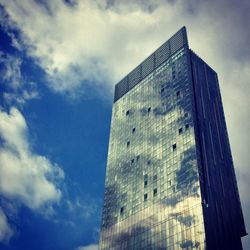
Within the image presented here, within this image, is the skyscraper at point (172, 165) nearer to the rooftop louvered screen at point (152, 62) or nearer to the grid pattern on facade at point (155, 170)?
the grid pattern on facade at point (155, 170)

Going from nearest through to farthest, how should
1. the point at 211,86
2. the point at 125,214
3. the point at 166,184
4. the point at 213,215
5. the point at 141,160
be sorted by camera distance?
the point at 213,215
the point at 166,184
the point at 125,214
the point at 141,160
the point at 211,86

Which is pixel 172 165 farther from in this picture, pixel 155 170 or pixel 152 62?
pixel 152 62

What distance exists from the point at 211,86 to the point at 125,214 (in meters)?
46.8

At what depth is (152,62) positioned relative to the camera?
403 feet

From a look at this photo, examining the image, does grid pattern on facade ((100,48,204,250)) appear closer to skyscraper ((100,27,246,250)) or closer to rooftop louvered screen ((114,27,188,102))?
skyscraper ((100,27,246,250))

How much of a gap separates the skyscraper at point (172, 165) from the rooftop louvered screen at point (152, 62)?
456 millimetres

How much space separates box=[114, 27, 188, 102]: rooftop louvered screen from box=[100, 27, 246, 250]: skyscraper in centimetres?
46

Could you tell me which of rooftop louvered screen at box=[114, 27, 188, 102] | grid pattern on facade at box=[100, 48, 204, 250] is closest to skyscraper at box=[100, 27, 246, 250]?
grid pattern on facade at box=[100, 48, 204, 250]

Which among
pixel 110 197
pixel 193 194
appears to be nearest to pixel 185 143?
pixel 193 194

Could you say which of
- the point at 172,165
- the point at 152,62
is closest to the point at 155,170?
the point at 172,165

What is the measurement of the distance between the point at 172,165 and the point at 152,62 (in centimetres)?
4758

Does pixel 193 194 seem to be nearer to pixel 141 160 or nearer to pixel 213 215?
pixel 213 215

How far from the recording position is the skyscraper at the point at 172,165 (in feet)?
251

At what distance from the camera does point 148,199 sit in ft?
292
